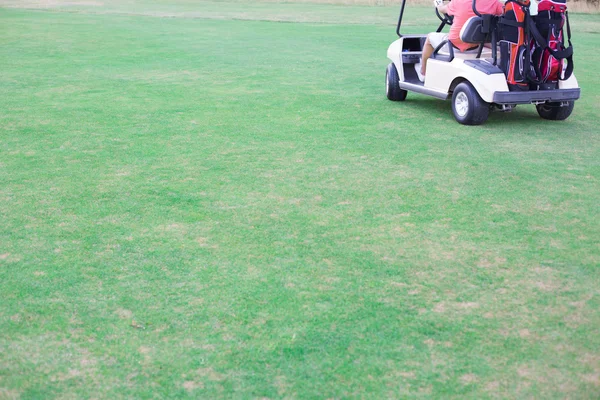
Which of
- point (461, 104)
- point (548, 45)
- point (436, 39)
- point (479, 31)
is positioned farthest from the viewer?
point (436, 39)

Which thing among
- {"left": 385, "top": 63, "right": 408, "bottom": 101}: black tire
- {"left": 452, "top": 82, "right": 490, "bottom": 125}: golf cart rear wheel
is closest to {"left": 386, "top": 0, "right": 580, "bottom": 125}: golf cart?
{"left": 452, "top": 82, "right": 490, "bottom": 125}: golf cart rear wheel

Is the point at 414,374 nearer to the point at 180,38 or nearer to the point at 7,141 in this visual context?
the point at 7,141

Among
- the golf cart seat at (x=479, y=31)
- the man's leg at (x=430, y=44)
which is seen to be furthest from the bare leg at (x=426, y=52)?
the golf cart seat at (x=479, y=31)

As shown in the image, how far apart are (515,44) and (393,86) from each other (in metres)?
1.95

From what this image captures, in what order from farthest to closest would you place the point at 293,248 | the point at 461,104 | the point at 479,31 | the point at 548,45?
1. the point at 461,104
2. the point at 479,31
3. the point at 548,45
4. the point at 293,248

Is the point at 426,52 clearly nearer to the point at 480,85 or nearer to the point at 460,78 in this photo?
the point at 460,78

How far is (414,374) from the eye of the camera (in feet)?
9.93

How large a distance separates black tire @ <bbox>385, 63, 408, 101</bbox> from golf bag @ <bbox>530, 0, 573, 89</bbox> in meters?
1.90

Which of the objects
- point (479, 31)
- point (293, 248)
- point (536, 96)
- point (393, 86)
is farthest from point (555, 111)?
point (293, 248)

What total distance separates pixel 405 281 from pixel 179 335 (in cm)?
125

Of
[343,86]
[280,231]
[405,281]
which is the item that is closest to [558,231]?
[405,281]

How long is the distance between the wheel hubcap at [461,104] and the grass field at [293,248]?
1.02 ft

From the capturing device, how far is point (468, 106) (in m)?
7.59

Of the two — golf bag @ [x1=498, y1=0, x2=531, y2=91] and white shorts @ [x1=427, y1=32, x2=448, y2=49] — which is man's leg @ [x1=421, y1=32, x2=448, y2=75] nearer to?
white shorts @ [x1=427, y1=32, x2=448, y2=49]
